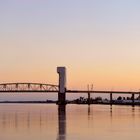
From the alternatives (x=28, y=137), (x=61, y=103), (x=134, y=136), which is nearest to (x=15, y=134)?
(x=28, y=137)

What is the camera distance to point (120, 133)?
3566 centimetres

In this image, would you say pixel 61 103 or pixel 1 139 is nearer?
pixel 1 139

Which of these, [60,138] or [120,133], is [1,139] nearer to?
[60,138]

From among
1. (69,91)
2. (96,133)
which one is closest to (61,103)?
(69,91)

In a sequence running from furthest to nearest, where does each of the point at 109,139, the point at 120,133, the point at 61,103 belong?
the point at 61,103 < the point at 120,133 < the point at 109,139

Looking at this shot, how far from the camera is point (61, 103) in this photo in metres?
189

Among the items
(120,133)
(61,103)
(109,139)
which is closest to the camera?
(109,139)

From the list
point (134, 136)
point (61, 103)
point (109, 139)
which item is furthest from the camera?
point (61, 103)

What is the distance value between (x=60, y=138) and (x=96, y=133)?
4534 millimetres

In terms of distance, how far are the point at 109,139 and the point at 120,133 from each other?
4.73 meters

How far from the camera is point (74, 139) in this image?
31.2 m

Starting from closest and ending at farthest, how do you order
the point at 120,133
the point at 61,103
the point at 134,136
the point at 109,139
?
the point at 109,139 < the point at 134,136 < the point at 120,133 < the point at 61,103

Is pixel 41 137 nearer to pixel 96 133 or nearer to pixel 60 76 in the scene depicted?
pixel 96 133

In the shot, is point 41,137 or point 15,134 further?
point 15,134
